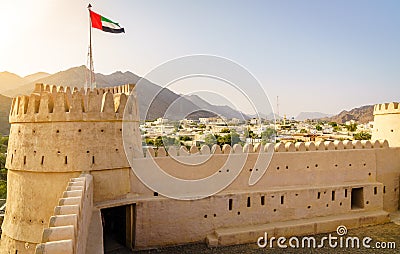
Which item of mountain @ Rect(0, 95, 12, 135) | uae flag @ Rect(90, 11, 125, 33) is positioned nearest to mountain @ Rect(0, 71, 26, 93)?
mountain @ Rect(0, 95, 12, 135)

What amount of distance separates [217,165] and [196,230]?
8.79 feet

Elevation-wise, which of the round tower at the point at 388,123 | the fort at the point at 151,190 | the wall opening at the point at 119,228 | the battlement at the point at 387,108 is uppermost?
the battlement at the point at 387,108

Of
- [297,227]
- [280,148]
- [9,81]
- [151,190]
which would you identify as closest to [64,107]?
[151,190]

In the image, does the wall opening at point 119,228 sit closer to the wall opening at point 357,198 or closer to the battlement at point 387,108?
the wall opening at point 357,198

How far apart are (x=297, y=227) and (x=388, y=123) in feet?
28.9

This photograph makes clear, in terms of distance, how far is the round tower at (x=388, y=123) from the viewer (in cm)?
1694

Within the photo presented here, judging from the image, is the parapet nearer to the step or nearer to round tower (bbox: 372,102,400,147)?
round tower (bbox: 372,102,400,147)

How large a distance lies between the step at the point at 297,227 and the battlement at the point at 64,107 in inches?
233

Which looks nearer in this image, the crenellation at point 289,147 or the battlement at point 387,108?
the crenellation at point 289,147

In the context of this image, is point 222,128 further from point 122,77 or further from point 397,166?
point 122,77

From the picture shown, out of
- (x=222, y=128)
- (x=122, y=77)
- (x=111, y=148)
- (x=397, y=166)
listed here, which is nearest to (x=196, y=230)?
(x=111, y=148)

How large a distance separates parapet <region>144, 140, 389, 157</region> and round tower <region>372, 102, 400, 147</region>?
1306 mm

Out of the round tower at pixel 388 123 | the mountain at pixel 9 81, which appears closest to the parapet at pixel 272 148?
the round tower at pixel 388 123

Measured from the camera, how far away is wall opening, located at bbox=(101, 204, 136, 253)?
1162cm
